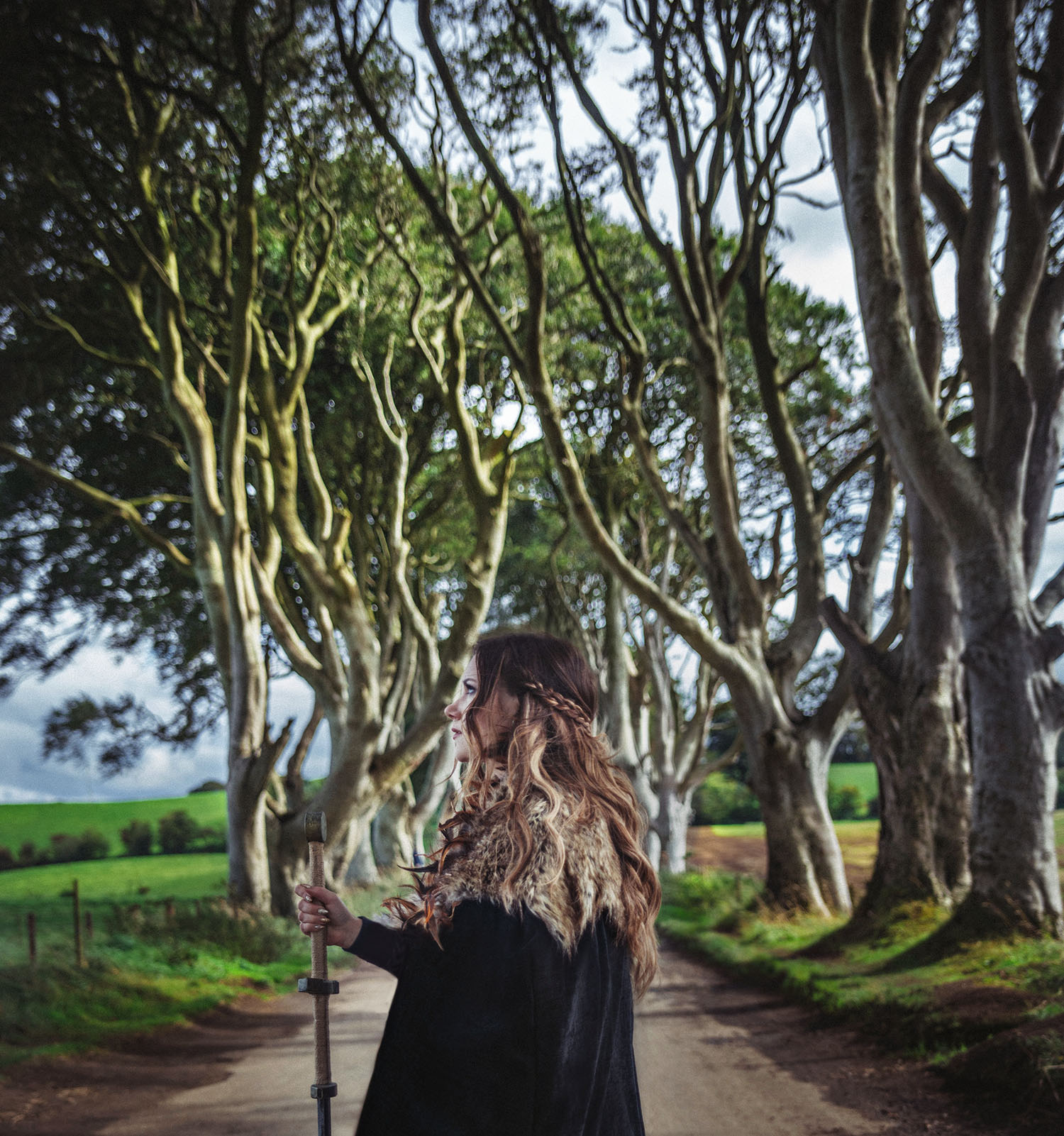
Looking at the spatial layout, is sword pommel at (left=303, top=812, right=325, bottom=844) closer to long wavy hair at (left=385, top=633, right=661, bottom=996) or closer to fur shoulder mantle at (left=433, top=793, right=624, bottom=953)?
long wavy hair at (left=385, top=633, right=661, bottom=996)

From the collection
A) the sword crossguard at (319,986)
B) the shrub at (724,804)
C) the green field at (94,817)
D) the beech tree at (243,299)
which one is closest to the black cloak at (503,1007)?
the sword crossguard at (319,986)

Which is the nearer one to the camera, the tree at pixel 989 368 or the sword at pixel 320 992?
the sword at pixel 320 992

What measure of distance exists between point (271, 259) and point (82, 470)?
4.32 meters

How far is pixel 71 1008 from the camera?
7.58m

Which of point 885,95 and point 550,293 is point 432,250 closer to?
point 550,293

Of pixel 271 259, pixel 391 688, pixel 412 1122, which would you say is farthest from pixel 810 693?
pixel 412 1122

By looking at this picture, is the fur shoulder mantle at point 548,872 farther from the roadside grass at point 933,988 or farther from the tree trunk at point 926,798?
the tree trunk at point 926,798

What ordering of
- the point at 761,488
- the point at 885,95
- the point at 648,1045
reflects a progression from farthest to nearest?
1. the point at 761,488
2. the point at 885,95
3. the point at 648,1045

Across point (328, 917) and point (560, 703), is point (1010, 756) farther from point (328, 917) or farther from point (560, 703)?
point (328, 917)

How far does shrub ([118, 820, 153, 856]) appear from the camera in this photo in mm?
17141

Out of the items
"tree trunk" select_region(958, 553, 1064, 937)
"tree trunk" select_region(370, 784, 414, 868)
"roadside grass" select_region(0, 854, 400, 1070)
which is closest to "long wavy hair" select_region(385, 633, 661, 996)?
"roadside grass" select_region(0, 854, 400, 1070)

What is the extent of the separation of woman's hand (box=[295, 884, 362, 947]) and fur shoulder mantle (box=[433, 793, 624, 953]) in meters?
0.29

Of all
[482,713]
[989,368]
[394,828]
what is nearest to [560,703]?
[482,713]

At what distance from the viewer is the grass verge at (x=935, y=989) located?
201 inches
